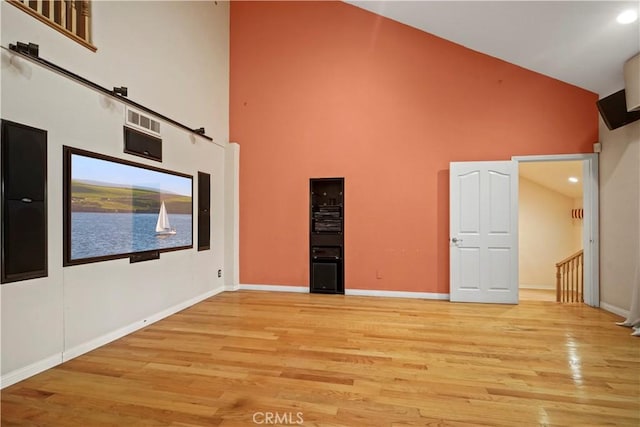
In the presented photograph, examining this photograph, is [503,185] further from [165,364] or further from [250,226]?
[165,364]

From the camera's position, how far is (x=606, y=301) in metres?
4.33

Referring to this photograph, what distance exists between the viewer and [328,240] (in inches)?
210

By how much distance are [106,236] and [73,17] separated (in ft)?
6.85

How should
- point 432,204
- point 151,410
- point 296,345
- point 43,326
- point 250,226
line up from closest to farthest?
point 151,410
point 43,326
point 296,345
point 432,204
point 250,226

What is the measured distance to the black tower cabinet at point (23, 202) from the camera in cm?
226

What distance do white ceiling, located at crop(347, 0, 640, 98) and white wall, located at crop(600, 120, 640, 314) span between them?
0.79 meters

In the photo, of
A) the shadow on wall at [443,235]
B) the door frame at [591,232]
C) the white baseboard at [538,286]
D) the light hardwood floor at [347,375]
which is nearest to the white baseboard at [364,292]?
the shadow on wall at [443,235]

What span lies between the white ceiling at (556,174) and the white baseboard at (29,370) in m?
7.91

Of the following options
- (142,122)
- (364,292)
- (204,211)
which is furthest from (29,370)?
(364,292)

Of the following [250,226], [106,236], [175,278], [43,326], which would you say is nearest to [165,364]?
[43,326]

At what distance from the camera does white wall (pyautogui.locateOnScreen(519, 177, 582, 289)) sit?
8.53 metres

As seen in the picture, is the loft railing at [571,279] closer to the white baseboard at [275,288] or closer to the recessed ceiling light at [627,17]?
the recessed ceiling light at [627,17]

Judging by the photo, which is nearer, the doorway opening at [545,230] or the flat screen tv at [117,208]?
the flat screen tv at [117,208]

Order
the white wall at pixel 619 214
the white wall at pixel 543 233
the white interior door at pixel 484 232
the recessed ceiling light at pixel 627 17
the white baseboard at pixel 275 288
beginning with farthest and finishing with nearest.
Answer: the white wall at pixel 543 233, the white baseboard at pixel 275 288, the white interior door at pixel 484 232, the white wall at pixel 619 214, the recessed ceiling light at pixel 627 17
